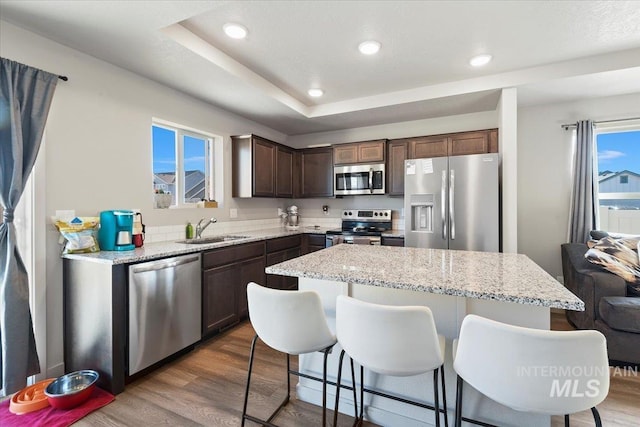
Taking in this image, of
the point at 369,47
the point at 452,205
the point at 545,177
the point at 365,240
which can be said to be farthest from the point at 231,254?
the point at 545,177

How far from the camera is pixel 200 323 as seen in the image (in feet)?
8.77

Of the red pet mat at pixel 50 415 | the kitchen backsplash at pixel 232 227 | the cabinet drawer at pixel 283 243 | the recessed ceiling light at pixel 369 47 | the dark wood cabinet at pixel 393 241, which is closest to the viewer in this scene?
the red pet mat at pixel 50 415

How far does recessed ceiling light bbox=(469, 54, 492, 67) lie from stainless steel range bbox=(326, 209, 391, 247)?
2104 mm

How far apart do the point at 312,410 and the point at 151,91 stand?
3051 mm

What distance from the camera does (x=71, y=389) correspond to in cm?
195

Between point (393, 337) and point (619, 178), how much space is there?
13.0ft

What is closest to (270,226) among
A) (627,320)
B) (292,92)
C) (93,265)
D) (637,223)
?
(292,92)

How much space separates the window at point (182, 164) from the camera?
3127 mm

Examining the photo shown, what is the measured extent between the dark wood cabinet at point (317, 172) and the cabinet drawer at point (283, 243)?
0.84 metres

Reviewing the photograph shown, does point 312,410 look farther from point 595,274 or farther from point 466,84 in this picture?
point 466,84

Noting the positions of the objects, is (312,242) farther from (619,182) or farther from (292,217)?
(619,182)

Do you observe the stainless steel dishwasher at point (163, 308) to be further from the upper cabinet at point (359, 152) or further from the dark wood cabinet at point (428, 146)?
the dark wood cabinet at point (428, 146)

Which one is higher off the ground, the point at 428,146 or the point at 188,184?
the point at 428,146

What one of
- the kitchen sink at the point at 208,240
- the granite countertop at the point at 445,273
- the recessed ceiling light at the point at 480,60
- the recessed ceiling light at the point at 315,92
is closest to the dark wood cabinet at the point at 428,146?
the recessed ceiling light at the point at 480,60
